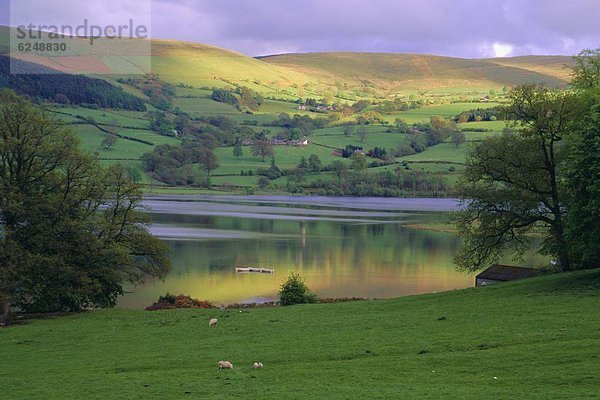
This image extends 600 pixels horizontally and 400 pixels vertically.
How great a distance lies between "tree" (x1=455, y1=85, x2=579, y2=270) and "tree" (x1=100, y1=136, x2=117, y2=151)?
127 m

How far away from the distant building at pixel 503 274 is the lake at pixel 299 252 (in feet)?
16.2

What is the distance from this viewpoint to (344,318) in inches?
1057

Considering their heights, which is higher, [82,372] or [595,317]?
[595,317]

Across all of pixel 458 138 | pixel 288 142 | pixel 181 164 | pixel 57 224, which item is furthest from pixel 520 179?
pixel 288 142

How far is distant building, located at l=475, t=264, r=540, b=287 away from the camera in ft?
132

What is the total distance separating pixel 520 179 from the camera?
38.2 m

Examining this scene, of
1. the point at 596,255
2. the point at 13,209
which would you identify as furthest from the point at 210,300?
the point at 596,255

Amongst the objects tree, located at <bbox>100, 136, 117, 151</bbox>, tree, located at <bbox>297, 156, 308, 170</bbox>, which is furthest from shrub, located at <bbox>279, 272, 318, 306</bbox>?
tree, located at <bbox>297, 156, 308, 170</bbox>

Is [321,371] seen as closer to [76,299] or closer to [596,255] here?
[596,255]

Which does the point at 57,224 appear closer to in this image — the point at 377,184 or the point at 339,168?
the point at 377,184

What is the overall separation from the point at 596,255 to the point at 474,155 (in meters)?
13.0

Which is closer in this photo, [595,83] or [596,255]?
[596,255]

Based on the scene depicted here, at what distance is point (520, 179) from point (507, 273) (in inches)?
244

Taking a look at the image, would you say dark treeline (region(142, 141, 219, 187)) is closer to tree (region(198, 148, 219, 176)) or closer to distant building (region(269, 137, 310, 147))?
tree (region(198, 148, 219, 176))
